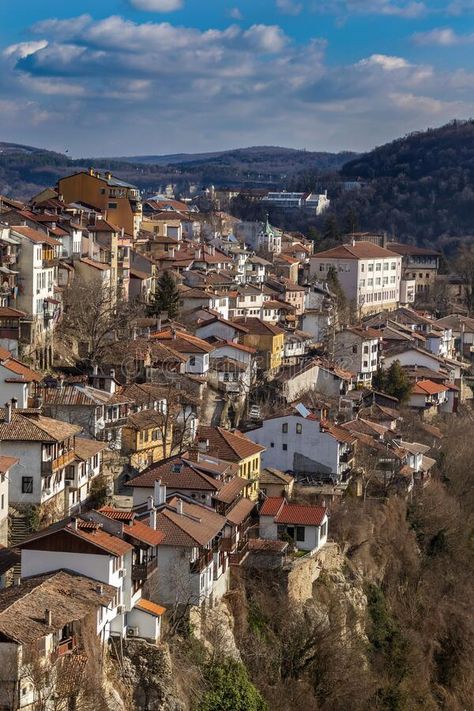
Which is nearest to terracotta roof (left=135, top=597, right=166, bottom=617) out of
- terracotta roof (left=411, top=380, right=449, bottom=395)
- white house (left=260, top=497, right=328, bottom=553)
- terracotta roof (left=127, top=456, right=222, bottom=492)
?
terracotta roof (left=127, top=456, right=222, bottom=492)

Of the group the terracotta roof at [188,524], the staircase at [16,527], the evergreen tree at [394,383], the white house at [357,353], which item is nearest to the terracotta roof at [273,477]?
the terracotta roof at [188,524]

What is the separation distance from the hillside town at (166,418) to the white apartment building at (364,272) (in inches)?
9.5

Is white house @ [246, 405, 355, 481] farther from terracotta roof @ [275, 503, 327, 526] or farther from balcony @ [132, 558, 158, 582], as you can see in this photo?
balcony @ [132, 558, 158, 582]

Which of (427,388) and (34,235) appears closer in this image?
(34,235)

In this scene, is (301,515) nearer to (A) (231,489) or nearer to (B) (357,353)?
(A) (231,489)

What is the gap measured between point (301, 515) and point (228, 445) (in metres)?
3.89

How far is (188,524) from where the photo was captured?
2891 centimetres

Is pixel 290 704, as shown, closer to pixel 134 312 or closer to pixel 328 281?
pixel 134 312

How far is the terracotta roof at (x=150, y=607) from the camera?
2598 cm

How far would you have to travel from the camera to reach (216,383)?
153ft

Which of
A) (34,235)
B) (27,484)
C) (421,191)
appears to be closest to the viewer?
(27,484)

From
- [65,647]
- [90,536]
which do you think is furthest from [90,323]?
[65,647]

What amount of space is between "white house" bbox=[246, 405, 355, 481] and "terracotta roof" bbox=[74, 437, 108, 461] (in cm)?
817

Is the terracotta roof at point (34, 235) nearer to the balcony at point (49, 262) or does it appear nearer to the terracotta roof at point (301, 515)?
the balcony at point (49, 262)
